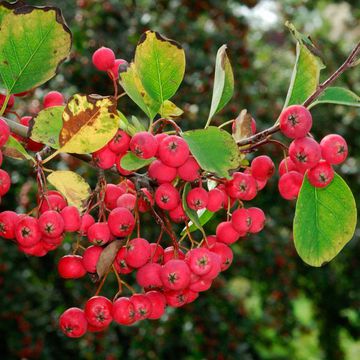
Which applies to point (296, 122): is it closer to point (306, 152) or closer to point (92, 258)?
point (306, 152)

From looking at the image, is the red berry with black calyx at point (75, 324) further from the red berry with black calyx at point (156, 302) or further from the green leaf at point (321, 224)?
the green leaf at point (321, 224)

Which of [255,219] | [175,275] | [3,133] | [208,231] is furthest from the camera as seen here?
[208,231]

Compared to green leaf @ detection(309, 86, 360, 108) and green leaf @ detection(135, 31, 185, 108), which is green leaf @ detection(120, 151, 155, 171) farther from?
green leaf @ detection(309, 86, 360, 108)

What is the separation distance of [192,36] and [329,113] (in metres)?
1.12

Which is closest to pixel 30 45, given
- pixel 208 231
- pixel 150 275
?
pixel 150 275

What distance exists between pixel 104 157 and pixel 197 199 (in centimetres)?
13

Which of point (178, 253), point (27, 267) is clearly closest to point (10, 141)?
point (178, 253)

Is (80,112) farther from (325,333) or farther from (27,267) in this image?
(325,333)

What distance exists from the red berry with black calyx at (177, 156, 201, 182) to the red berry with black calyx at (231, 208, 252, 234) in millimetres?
130

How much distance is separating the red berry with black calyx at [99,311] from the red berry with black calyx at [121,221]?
Result: 0.13 metres

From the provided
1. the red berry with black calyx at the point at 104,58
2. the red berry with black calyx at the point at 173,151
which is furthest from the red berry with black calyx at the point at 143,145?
the red berry with black calyx at the point at 104,58

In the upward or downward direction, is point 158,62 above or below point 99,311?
above

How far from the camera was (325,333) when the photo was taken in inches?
202

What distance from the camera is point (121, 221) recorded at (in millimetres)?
859
